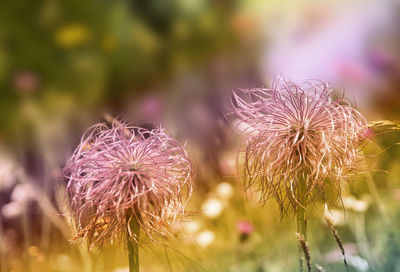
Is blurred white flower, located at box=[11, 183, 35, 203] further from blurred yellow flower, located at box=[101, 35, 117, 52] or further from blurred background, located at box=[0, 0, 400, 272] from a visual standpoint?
blurred yellow flower, located at box=[101, 35, 117, 52]

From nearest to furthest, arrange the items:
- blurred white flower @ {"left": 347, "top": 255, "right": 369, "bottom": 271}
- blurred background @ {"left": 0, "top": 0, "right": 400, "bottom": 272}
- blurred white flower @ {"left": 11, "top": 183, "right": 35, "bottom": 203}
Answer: blurred white flower @ {"left": 347, "top": 255, "right": 369, "bottom": 271}
blurred background @ {"left": 0, "top": 0, "right": 400, "bottom": 272}
blurred white flower @ {"left": 11, "top": 183, "right": 35, "bottom": 203}

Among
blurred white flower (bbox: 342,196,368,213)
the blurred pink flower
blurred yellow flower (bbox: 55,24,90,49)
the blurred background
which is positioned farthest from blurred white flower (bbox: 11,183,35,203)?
blurred white flower (bbox: 342,196,368,213)

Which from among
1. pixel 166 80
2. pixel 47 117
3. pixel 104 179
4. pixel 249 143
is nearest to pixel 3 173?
pixel 47 117

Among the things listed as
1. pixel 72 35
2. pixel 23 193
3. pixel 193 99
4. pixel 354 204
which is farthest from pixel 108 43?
pixel 354 204

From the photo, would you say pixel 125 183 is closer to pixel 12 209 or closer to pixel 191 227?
pixel 191 227

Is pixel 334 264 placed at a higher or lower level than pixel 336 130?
lower

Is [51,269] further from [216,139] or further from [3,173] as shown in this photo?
[216,139]

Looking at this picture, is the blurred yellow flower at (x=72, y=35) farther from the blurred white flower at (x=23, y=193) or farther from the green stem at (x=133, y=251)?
the green stem at (x=133, y=251)

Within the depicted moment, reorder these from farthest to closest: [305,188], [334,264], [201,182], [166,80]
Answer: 1. [166,80]
2. [201,182]
3. [334,264]
4. [305,188]
